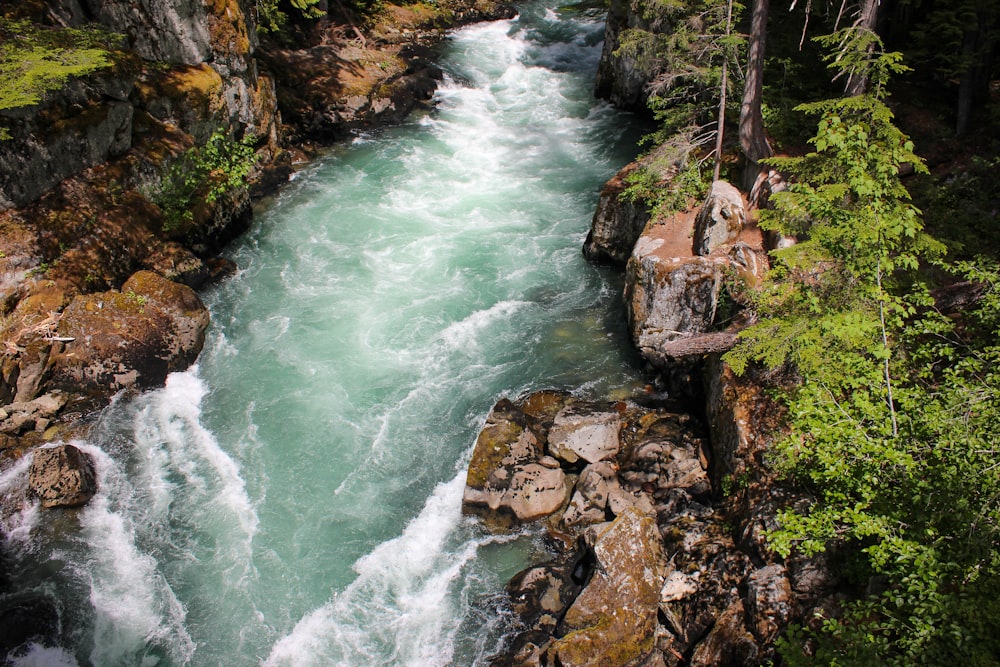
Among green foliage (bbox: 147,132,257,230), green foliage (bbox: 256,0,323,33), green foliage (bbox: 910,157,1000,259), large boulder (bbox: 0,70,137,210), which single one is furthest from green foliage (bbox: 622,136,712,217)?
green foliage (bbox: 256,0,323,33)

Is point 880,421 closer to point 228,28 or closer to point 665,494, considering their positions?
point 665,494

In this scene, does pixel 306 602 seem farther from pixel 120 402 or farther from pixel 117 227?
pixel 117 227

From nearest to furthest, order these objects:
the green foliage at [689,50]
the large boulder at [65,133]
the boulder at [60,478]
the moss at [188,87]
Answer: the boulder at [60,478] → the large boulder at [65,133] → the green foliage at [689,50] → the moss at [188,87]

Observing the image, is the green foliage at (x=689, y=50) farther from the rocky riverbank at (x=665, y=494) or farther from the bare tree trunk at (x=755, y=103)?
the rocky riverbank at (x=665, y=494)

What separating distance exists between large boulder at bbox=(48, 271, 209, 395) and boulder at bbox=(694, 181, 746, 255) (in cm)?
1257

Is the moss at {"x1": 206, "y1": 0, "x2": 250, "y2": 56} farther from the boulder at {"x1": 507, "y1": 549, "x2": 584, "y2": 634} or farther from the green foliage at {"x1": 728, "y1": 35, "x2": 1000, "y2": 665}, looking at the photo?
the boulder at {"x1": 507, "y1": 549, "x2": 584, "y2": 634}

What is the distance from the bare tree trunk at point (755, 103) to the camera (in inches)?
522

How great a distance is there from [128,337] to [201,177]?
20.6 feet

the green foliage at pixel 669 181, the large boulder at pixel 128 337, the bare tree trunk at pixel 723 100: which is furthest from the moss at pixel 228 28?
the bare tree trunk at pixel 723 100

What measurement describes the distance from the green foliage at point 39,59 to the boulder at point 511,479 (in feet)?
40.4

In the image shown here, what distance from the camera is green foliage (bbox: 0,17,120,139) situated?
12914 mm

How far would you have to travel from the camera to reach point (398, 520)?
1129cm

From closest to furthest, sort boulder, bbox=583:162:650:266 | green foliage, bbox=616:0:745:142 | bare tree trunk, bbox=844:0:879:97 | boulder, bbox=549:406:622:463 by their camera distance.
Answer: bare tree trunk, bbox=844:0:879:97, boulder, bbox=549:406:622:463, green foliage, bbox=616:0:745:142, boulder, bbox=583:162:650:266

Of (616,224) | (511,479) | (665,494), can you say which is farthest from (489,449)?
(616,224)
